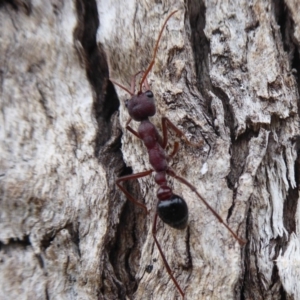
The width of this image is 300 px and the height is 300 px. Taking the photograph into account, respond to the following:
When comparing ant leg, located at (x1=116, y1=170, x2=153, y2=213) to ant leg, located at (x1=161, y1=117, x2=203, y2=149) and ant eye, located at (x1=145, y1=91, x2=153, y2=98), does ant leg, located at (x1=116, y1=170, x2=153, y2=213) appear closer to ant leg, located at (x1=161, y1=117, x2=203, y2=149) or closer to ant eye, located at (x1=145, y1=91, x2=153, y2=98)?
ant leg, located at (x1=161, y1=117, x2=203, y2=149)

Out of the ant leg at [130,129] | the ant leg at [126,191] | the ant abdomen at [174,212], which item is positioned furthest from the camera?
the ant leg at [130,129]

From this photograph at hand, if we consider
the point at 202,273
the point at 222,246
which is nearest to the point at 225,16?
the point at 222,246

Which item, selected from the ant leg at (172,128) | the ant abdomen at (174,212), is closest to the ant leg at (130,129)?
the ant leg at (172,128)

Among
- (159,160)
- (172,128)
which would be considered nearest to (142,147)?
(159,160)

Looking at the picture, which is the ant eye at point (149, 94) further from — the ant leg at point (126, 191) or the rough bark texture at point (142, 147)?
the ant leg at point (126, 191)

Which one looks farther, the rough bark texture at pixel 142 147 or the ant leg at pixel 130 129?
the ant leg at pixel 130 129

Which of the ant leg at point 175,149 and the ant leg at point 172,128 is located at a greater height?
the ant leg at point 172,128

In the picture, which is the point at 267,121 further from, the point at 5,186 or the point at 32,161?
the point at 5,186

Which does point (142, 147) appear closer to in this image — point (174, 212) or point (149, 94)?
point (149, 94)
